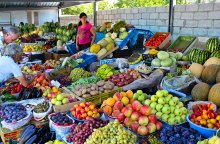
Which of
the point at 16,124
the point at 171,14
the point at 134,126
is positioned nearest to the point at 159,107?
the point at 134,126

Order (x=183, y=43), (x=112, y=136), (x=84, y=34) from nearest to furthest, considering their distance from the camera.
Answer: (x=112, y=136) < (x=183, y=43) < (x=84, y=34)

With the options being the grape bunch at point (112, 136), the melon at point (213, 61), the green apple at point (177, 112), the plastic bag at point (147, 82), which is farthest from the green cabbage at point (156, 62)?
the grape bunch at point (112, 136)

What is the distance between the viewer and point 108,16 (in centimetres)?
1033

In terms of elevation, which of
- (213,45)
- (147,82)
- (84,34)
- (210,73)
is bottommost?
(147,82)

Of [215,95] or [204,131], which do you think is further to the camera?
[215,95]

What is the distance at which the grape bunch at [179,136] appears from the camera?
2.18 metres

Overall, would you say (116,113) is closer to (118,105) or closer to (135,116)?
(118,105)

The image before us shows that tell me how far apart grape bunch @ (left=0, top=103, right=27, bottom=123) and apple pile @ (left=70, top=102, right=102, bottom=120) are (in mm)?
608

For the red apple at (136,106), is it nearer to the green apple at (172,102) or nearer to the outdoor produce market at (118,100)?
the outdoor produce market at (118,100)

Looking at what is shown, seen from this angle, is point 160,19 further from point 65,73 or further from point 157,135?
point 157,135

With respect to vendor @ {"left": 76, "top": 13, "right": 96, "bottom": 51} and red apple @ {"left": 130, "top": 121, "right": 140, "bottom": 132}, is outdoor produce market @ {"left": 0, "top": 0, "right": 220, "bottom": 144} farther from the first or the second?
→ vendor @ {"left": 76, "top": 13, "right": 96, "bottom": 51}

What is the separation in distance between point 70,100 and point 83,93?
0.80 ft

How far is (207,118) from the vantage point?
2.49 meters

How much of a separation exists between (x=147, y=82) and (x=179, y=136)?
175 cm
